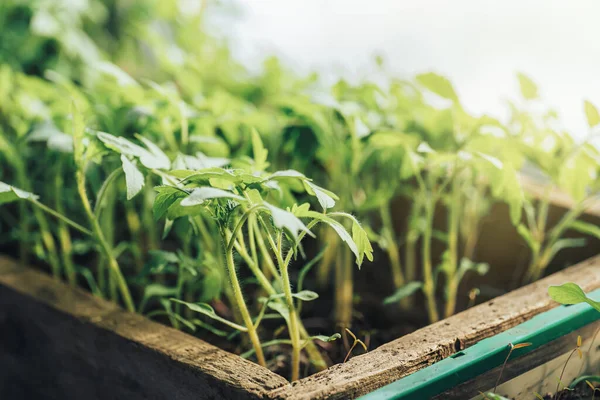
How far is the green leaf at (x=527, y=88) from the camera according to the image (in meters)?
0.94

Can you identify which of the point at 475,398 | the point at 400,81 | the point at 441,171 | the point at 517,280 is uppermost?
the point at 400,81

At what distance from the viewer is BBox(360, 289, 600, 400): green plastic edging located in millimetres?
593

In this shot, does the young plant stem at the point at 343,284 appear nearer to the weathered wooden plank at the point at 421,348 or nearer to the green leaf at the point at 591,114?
the weathered wooden plank at the point at 421,348

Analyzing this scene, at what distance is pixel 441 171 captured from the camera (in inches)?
37.0

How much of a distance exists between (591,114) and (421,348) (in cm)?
43

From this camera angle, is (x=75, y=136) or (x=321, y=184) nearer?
(x=75, y=136)

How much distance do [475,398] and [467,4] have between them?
123 centimetres

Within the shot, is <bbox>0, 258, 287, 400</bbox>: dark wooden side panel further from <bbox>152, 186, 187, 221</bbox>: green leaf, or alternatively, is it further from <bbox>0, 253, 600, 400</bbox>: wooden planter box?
<bbox>152, 186, 187, 221</bbox>: green leaf

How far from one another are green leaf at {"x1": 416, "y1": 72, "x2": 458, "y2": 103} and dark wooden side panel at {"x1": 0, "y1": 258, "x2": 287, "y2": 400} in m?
0.44

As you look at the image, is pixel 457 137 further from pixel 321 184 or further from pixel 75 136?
pixel 75 136

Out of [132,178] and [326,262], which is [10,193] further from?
[326,262]

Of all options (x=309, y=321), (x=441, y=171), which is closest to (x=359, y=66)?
(x=441, y=171)

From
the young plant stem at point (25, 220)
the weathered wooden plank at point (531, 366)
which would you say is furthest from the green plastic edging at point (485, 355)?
the young plant stem at point (25, 220)

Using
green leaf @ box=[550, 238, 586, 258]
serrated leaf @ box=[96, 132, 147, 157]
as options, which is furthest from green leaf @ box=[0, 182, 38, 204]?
green leaf @ box=[550, 238, 586, 258]
